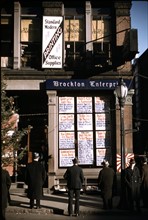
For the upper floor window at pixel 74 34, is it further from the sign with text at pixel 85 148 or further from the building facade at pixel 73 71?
the sign with text at pixel 85 148

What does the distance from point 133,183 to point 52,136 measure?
289 inches

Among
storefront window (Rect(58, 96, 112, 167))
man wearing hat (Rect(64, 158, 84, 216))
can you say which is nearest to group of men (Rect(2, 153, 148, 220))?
man wearing hat (Rect(64, 158, 84, 216))

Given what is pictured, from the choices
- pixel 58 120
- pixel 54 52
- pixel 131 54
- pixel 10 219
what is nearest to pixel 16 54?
pixel 54 52

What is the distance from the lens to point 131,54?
1758 centimetres

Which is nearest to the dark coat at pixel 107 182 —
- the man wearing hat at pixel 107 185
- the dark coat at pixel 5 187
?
the man wearing hat at pixel 107 185

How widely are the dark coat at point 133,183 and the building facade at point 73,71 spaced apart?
6.28m

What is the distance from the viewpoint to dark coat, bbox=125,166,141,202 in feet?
38.0

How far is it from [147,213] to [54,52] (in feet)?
33.3

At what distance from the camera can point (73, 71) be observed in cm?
1873

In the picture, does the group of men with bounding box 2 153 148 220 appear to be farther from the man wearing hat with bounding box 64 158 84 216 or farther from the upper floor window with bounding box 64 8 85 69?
the upper floor window with bounding box 64 8 85 69

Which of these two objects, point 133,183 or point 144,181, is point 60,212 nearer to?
point 133,183

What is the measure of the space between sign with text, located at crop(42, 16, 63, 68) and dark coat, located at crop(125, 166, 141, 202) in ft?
28.5

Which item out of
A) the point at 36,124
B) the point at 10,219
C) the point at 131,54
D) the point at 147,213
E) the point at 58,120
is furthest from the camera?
the point at 36,124

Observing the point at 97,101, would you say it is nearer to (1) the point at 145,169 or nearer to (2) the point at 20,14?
(2) the point at 20,14
